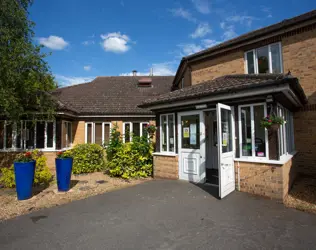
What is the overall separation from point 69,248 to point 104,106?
1011 cm

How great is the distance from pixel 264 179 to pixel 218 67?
273 inches

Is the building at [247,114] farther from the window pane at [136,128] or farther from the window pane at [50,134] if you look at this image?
the window pane at [50,134]

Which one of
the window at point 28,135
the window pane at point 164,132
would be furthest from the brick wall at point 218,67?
the window at point 28,135

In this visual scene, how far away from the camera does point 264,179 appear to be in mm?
5453

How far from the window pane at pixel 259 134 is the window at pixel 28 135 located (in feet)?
30.5

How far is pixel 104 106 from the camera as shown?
1261cm

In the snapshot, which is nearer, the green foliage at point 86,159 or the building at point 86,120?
the green foliage at point 86,159

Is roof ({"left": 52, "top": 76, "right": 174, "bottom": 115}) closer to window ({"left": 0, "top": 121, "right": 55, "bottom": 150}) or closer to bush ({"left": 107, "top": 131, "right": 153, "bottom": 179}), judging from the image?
window ({"left": 0, "top": 121, "right": 55, "bottom": 150})

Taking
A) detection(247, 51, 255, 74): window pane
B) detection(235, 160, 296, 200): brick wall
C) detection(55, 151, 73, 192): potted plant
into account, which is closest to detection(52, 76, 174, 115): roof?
detection(55, 151, 73, 192): potted plant

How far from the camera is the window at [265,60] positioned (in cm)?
882

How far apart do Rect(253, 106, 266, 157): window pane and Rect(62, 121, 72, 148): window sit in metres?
9.30

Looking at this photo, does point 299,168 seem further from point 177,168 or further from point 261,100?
point 177,168

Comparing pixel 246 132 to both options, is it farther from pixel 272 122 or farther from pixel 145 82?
pixel 145 82

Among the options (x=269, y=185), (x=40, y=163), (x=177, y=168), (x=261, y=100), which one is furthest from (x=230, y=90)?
(x=40, y=163)
